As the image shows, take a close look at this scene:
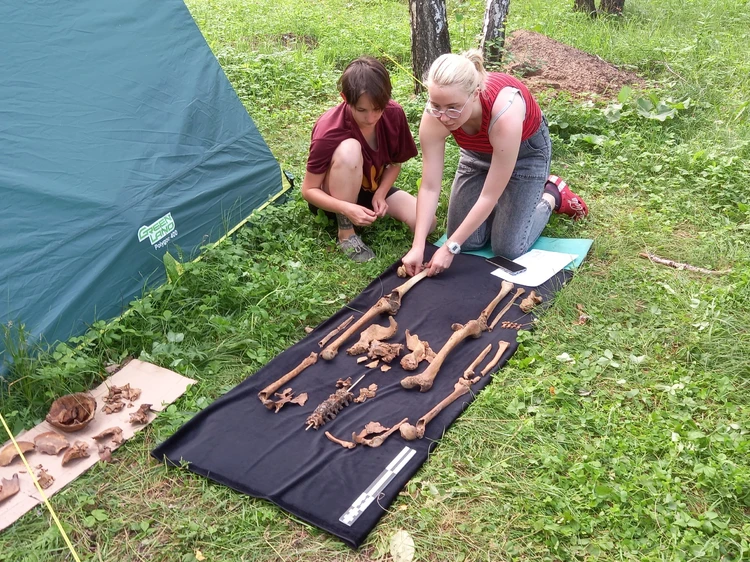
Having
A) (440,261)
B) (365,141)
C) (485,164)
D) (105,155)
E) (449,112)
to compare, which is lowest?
(440,261)

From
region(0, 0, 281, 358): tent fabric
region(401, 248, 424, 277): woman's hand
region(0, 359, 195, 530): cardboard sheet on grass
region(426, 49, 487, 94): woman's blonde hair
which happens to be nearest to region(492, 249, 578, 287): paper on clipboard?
region(401, 248, 424, 277): woman's hand

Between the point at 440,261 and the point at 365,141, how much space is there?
87cm

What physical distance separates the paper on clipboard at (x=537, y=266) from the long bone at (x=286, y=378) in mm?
1236

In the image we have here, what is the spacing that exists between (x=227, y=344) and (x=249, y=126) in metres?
1.70

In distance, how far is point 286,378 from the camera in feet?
9.61

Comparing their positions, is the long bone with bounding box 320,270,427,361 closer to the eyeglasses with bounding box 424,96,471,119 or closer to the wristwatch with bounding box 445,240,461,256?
the wristwatch with bounding box 445,240,461,256

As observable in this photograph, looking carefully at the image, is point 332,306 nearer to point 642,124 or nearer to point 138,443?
point 138,443

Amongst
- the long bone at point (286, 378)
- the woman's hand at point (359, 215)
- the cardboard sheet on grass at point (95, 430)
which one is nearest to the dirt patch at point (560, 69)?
the woman's hand at point (359, 215)

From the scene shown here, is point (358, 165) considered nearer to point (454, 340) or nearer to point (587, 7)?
point (454, 340)

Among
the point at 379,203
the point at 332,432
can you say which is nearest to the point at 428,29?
the point at 379,203

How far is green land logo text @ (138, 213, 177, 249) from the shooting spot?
3.40m

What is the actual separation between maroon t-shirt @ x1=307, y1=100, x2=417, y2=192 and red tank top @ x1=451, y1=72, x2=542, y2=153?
0.42m

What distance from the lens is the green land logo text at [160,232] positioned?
11.2 ft

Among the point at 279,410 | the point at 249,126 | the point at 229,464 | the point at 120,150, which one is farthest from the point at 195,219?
the point at 229,464
